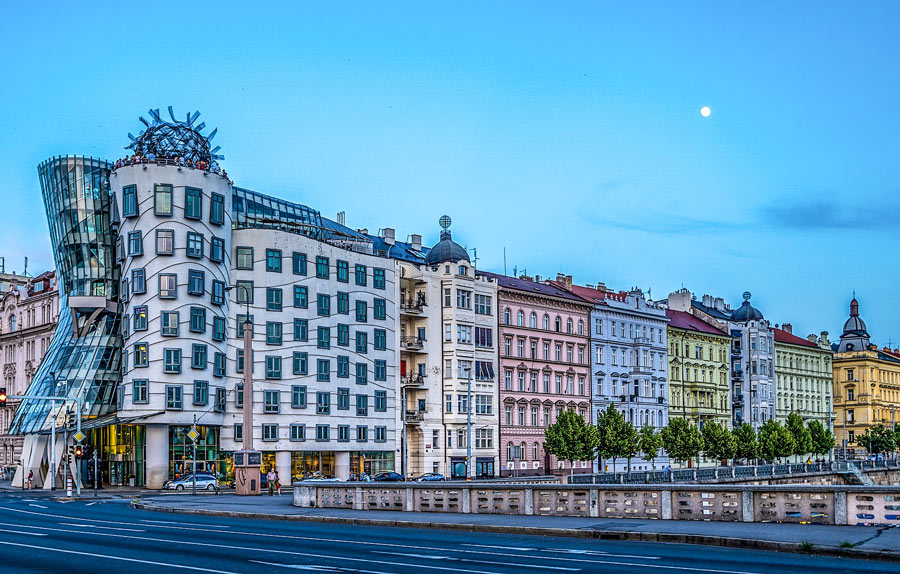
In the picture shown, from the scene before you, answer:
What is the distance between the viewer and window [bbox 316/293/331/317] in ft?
284

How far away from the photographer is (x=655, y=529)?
95.2 ft

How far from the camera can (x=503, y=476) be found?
93.9 metres

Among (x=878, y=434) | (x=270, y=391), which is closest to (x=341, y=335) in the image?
(x=270, y=391)

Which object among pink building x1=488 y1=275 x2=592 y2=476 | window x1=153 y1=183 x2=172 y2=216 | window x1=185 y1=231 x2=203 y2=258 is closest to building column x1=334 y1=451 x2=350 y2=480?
pink building x1=488 y1=275 x2=592 y2=476

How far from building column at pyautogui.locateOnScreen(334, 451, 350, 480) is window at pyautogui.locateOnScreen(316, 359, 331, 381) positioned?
605 cm

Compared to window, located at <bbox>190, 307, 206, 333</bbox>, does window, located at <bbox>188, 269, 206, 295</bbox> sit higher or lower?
higher

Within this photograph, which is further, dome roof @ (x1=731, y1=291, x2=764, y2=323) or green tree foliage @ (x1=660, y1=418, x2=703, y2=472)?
dome roof @ (x1=731, y1=291, x2=764, y2=323)

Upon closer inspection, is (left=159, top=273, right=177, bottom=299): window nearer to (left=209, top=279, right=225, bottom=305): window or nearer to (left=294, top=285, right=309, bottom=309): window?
(left=209, top=279, right=225, bottom=305): window

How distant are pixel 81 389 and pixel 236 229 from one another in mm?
16022

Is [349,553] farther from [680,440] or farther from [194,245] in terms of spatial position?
[680,440]

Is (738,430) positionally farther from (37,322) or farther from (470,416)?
(37,322)

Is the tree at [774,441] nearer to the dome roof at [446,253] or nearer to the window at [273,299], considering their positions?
the dome roof at [446,253]

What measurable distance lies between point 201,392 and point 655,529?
54721 millimetres

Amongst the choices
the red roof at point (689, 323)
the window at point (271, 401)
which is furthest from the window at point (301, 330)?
the red roof at point (689, 323)
